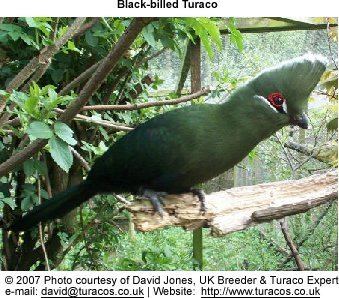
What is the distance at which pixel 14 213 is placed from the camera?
1.24 meters

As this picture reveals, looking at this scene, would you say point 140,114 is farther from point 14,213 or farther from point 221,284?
point 221,284

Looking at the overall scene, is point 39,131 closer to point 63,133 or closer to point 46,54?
point 63,133

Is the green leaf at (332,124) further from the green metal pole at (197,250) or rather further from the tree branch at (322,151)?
the green metal pole at (197,250)

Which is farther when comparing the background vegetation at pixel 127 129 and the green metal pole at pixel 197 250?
the green metal pole at pixel 197 250

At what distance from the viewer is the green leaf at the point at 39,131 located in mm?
793

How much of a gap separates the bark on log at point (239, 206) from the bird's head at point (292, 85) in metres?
0.17

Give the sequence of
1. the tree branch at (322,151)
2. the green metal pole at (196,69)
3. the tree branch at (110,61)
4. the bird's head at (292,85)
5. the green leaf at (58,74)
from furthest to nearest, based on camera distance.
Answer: the tree branch at (322,151), the green metal pole at (196,69), the green leaf at (58,74), the bird's head at (292,85), the tree branch at (110,61)

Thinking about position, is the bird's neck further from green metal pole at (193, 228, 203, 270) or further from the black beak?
green metal pole at (193, 228, 203, 270)

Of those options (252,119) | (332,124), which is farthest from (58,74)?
(332,124)

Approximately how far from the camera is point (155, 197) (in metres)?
0.95

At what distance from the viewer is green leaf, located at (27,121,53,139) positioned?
0.79m
